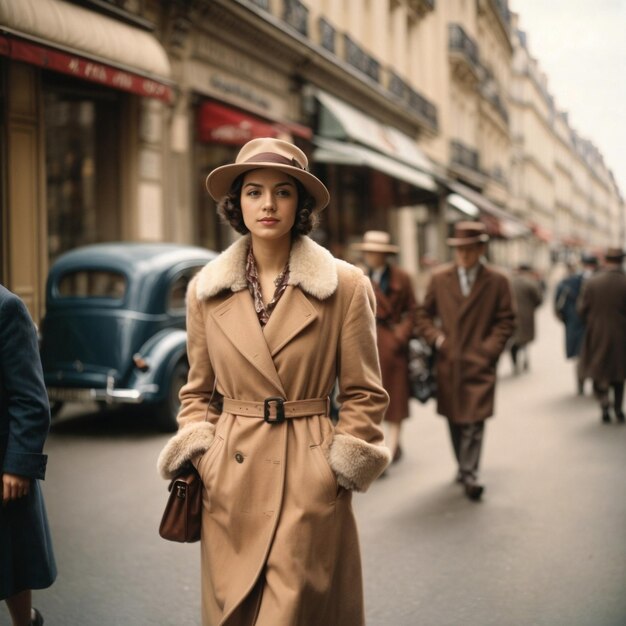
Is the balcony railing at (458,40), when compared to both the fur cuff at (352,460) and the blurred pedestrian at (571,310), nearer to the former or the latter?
the blurred pedestrian at (571,310)

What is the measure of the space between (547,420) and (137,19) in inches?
323

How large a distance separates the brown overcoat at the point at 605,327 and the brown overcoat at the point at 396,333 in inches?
126

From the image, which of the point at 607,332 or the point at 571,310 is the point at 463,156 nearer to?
the point at 571,310

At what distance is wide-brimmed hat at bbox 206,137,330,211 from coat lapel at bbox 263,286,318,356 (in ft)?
1.25

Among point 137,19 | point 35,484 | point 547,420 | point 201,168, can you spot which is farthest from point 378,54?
point 35,484

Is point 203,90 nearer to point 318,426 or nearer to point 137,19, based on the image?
point 137,19

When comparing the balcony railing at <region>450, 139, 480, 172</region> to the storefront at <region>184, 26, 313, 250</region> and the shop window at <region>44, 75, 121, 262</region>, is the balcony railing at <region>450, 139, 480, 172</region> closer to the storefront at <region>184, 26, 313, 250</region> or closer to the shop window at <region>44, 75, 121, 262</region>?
the storefront at <region>184, 26, 313, 250</region>

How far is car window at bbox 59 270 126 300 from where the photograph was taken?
356 inches

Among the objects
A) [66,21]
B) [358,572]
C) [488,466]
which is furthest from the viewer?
[66,21]

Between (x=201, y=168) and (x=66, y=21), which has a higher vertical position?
(x=66, y=21)

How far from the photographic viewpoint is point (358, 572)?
2883 millimetres

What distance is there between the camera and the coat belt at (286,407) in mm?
2799

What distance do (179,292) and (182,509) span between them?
22.0ft

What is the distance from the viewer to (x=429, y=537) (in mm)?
5258
